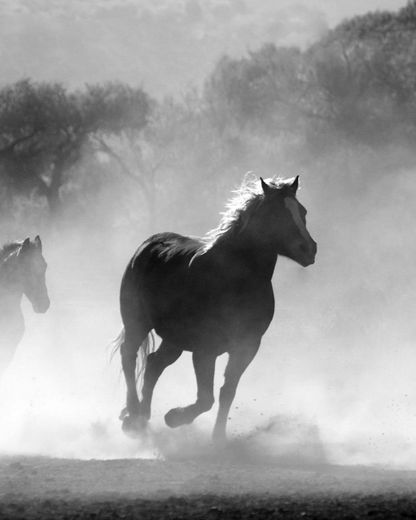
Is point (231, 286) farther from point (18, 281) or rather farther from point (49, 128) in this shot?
point (49, 128)

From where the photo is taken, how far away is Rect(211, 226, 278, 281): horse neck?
12312 millimetres

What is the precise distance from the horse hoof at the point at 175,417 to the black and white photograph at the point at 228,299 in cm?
2

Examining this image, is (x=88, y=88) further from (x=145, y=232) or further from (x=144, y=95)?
(x=145, y=232)

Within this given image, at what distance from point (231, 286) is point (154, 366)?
157 cm

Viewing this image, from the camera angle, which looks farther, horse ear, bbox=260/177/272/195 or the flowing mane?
the flowing mane

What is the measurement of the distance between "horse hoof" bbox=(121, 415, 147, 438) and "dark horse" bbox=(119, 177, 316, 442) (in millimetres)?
15

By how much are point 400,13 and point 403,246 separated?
72.6 feet

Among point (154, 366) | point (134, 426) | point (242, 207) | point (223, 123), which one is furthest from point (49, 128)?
point (242, 207)

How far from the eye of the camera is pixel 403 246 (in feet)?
121

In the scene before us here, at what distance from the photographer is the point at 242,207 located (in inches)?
495

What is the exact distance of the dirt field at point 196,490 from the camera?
8109mm

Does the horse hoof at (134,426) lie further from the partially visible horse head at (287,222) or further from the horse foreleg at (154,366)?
the partially visible horse head at (287,222)

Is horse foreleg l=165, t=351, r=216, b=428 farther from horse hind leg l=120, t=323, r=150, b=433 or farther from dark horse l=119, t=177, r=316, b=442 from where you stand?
horse hind leg l=120, t=323, r=150, b=433

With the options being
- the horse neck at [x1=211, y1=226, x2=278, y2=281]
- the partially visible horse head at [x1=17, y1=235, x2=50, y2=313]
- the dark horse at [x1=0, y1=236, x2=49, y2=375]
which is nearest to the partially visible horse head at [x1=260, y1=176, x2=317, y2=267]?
the horse neck at [x1=211, y1=226, x2=278, y2=281]
